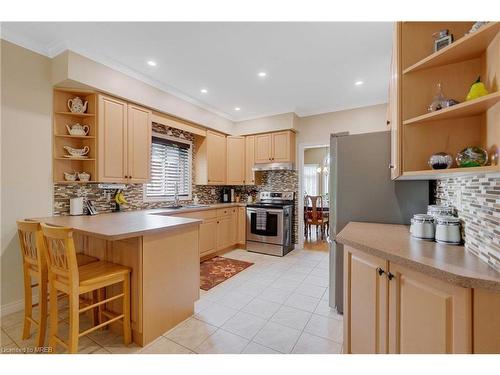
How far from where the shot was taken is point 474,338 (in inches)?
33.1

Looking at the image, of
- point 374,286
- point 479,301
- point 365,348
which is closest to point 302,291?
point 365,348

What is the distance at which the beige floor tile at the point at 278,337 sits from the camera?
5.74ft

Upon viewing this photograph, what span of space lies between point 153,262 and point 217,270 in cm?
174

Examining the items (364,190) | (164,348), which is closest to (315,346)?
(164,348)

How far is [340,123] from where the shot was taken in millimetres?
4195

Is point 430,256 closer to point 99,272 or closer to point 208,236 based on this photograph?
point 99,272

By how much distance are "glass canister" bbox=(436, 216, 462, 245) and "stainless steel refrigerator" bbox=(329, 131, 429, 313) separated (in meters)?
0.69

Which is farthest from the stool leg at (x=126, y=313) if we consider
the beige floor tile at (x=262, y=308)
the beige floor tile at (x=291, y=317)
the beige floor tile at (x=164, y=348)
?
the beige floor tile at (x=291, y=317)

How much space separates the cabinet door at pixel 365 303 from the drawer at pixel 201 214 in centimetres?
260

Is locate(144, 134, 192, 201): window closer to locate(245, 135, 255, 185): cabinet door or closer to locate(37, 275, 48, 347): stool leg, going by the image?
locate(245, 135, 255, 185): cabinet door

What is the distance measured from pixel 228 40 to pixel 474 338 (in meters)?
2.69
